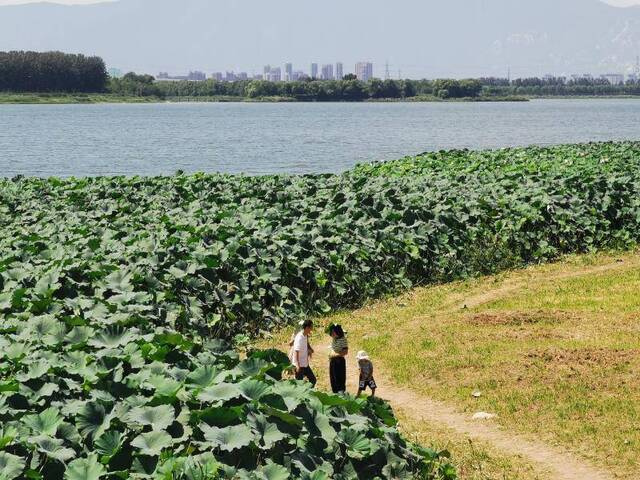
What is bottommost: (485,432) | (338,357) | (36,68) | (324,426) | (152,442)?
(485,432)

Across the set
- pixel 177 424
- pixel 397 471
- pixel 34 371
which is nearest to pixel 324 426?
pixel 397 471

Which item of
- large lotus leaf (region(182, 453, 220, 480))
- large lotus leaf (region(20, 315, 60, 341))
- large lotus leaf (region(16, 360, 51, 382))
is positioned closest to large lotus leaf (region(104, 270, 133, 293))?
large lotus leaf (region(20, 315, 60, 341))

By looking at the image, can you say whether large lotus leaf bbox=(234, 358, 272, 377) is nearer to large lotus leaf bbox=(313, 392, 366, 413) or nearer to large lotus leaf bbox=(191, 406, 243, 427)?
large lotus leaf bbox=(313, 392, 366, 413)

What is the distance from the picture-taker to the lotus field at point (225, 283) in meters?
8.77

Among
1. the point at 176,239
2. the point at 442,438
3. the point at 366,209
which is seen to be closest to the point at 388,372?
the point at 442,438

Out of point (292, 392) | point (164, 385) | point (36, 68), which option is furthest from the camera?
point (36, 68)

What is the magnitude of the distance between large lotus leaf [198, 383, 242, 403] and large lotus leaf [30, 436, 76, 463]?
1305 mm

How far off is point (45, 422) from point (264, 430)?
1.96m

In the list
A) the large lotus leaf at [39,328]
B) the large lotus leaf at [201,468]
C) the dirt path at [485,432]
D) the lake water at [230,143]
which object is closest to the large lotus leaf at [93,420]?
the large lotus leaf at [201,468]

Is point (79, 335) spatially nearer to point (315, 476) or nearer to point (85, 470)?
point (85, 470)

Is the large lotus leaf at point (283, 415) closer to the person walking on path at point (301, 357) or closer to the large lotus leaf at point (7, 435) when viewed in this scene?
the large lotus leaf at point (7, 435)

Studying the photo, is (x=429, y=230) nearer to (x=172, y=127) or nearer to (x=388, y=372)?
(x=388, y=372)

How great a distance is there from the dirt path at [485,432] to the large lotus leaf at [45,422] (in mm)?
5531

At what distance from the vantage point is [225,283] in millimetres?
18156
